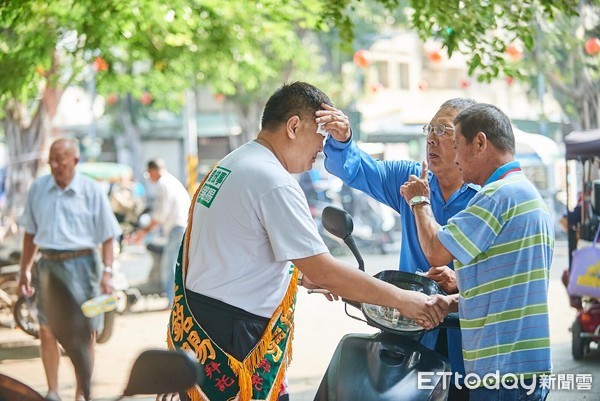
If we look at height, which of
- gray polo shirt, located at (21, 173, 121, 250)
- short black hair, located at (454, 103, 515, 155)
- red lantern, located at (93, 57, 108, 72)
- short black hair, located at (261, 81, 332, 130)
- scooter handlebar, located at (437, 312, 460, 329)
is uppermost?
red lantern, located at (93, 57, 108, 72)

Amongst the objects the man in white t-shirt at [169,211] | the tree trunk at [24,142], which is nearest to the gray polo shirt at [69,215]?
the man in white t-shirt at [169,211]

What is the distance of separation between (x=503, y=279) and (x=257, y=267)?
806 mm

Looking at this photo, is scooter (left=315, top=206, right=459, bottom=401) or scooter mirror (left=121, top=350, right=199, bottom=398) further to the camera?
scooter (left=315, top=206, right=459, bottom=401)

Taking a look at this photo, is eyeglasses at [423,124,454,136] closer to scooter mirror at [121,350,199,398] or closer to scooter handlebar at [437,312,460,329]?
scooter handlebar at [437,312,460,329]

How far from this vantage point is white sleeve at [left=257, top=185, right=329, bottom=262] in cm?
291

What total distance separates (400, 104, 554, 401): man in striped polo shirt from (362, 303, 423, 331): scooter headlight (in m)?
0.17

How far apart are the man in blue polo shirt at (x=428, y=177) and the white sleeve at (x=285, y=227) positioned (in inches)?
14.8

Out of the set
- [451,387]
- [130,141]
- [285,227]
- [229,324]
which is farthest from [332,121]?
[130,141]

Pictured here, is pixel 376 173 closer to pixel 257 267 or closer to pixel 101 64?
pixel 257 267

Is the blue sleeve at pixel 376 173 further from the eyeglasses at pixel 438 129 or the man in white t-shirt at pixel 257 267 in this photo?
the man in white t-shirt at pixel 257 267

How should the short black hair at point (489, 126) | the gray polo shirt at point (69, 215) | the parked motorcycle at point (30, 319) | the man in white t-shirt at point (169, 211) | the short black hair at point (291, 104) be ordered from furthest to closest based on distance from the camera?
the man in white t-shirt at point (169, 211) < the parked motorcycle at point (30, 319) < the gray polo shirt at point (69, 215) < the short black hair at point (291, 104) < the short black hair at point (489, 126)

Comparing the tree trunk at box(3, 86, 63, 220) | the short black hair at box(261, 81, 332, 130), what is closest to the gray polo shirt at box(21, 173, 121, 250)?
the short black hair at box(261, 81, 332, 130)

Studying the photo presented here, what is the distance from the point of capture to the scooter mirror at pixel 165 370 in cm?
217

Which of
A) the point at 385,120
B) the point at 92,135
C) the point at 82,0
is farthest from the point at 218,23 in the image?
the point at 92,135
